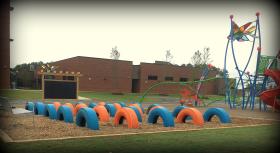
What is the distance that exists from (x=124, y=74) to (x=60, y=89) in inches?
974

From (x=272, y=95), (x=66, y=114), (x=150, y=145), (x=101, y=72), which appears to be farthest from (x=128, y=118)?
(x=101, y=72)

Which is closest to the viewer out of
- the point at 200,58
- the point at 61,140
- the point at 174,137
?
the point at 61,140

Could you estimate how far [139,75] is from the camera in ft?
184

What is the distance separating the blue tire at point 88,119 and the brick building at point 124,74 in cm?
3659

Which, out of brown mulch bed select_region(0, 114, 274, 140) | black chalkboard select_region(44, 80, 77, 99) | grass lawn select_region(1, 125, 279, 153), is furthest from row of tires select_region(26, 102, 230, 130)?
black chalkboard select_region(44, 80, 77, 99)

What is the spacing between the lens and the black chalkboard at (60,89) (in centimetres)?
2822

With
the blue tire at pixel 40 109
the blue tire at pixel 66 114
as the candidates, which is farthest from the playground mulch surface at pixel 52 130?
the blue tire at pixel 40 109

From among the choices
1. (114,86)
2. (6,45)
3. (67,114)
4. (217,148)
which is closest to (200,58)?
(114,86)

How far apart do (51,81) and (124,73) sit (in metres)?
25.5

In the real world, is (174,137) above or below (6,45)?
below

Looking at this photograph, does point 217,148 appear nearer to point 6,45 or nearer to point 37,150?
point 37,150

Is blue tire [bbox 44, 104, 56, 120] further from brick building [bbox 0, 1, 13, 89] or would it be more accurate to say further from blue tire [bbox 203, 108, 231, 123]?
brick building [bbox 0, 1, 13, 89]

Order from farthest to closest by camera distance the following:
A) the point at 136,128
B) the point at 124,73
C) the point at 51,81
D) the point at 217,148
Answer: the point at 124,73 < the point at 51,81 < the point at 136,128 < the point at 217,148

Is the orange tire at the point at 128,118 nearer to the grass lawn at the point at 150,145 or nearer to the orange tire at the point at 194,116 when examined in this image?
the grass lawn at the point at 150,145
